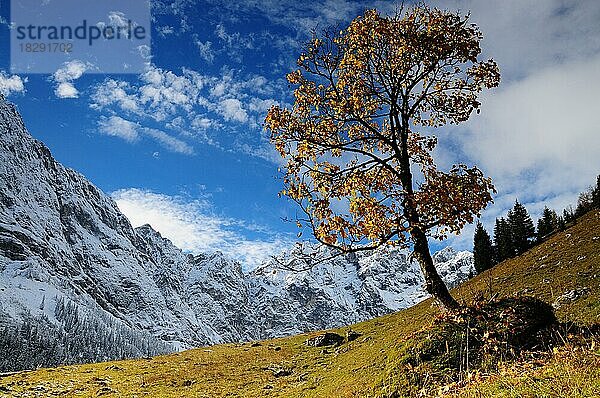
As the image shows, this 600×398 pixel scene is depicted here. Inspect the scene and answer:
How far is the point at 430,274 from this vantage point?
42.4ft

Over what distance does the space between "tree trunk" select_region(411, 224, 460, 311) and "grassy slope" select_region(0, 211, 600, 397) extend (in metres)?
1.10

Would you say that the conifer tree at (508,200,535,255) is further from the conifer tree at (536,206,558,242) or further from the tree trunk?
the tree trunk

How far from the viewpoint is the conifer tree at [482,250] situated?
81.8m

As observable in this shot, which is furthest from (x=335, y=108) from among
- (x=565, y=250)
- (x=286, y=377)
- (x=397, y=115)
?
(x=565, y=250)

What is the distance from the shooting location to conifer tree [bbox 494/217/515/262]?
250 feet

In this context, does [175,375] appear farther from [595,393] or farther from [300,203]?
[595,393]

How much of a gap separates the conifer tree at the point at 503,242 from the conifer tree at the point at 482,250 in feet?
4.51

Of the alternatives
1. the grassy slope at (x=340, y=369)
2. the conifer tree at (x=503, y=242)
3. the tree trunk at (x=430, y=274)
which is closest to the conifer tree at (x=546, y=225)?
the conifer tree at (x=503, y=242)

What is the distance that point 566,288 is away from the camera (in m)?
30.4

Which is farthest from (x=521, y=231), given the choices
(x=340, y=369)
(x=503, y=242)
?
(x=340, y=369)

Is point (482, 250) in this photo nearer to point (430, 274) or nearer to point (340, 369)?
point (340, 369)

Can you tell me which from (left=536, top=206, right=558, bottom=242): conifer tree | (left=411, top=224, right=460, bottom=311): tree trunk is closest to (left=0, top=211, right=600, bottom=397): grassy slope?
(left=411, top=224, right=460, bottom=311): tree trunk

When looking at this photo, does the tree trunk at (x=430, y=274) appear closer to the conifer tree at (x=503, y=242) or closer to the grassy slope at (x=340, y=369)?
the grassy slope at (x=340, y=369)

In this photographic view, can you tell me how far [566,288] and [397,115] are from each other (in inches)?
952
